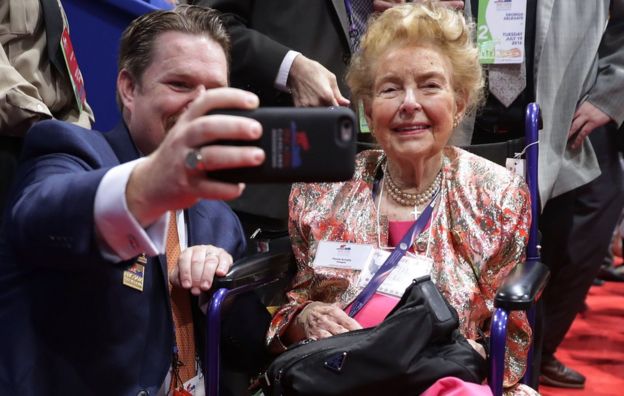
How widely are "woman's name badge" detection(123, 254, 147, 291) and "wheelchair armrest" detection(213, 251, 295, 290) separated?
0.89 feet

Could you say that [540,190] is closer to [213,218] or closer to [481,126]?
[481,126]

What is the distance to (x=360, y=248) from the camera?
212 cm

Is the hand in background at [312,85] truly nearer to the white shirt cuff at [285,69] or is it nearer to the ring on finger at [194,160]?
the white shirt cuff at [285,69]

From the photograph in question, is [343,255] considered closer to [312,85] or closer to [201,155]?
[312,85]

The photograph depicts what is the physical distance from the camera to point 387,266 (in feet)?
6.81

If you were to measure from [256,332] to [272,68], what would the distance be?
80 cm

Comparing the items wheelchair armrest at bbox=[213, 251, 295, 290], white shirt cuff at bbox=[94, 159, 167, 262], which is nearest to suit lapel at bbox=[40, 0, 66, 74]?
wheelchair armrest at bbox=[213, 251, 295, 290]

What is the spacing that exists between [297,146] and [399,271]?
1141mm

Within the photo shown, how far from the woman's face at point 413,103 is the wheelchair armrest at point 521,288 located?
1.40 ft

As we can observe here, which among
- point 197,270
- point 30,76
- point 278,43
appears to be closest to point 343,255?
point 197,270

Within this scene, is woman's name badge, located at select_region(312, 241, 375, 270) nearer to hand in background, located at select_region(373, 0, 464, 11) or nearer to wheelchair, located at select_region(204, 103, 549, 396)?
wheelchair, located at select_region(204, 103, 549, 396)

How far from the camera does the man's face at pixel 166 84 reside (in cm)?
186

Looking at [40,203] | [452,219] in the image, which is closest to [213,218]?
[452,219]

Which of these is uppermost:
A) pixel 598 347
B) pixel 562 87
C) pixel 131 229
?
pixel 131 229
